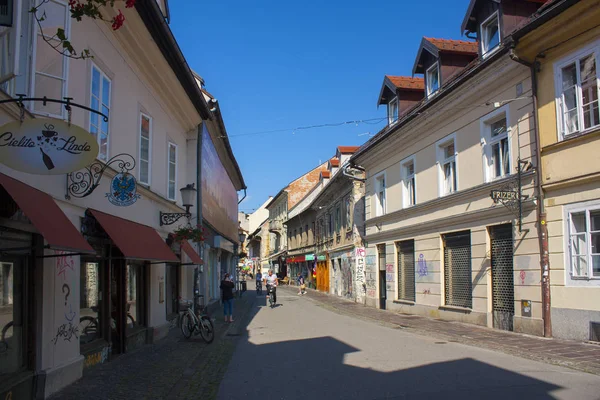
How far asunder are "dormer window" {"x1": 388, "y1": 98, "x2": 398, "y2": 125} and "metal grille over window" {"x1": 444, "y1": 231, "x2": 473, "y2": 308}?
21.0 feet

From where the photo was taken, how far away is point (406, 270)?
20.8m

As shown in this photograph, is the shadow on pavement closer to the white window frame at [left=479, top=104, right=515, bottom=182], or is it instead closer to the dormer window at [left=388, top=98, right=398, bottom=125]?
the white window frame at [left=479, top=104, right=515, bottom=182]

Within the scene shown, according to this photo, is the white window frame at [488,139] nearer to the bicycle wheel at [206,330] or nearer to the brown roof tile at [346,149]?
the bicycle wheel at [206,330]

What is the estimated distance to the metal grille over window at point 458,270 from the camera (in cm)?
1614

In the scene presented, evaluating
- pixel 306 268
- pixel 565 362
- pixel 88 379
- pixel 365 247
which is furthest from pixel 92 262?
pixel 306 268

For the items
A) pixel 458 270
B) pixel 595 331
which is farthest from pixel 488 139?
pixel 595 331

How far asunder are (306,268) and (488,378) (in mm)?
40782

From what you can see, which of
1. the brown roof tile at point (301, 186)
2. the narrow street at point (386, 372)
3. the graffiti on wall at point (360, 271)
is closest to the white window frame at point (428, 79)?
the narrow street at point (386, 372)

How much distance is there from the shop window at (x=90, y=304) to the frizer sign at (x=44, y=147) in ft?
12.8

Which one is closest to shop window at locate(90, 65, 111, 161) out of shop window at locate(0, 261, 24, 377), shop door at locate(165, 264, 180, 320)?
shop window at locate(0, 261, 24, 377)

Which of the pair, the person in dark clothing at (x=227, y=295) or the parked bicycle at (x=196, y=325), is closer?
the parked bicycle at (x=196, y=325)

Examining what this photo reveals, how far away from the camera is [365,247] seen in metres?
25.4

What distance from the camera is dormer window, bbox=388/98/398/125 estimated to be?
861 inches

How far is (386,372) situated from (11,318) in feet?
17.8
